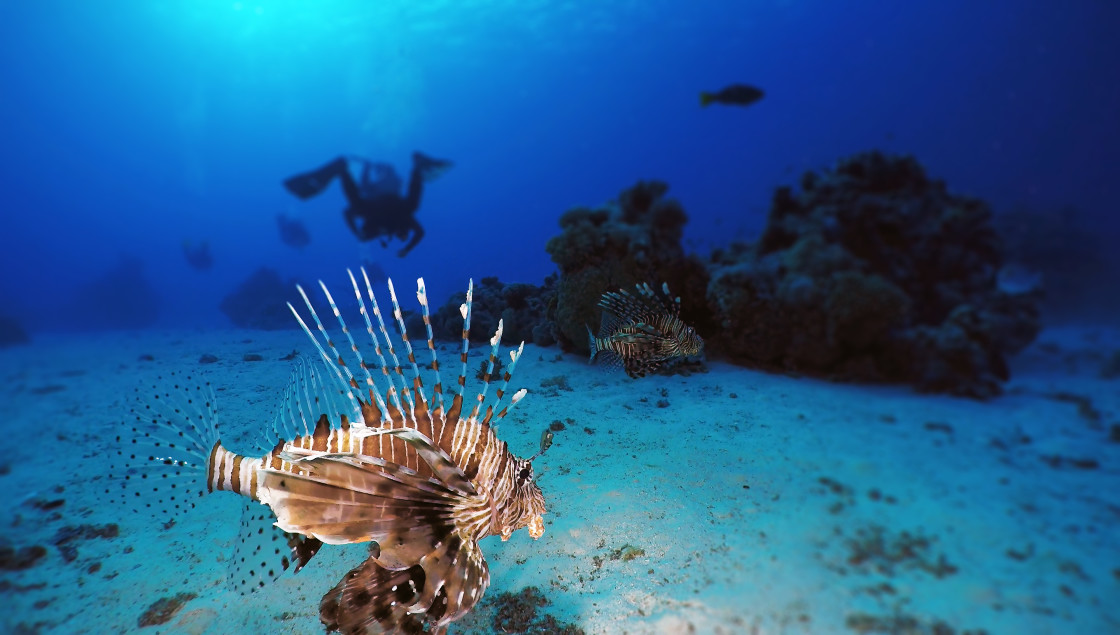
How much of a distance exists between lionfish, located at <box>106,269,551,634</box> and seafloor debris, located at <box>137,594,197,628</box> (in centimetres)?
50

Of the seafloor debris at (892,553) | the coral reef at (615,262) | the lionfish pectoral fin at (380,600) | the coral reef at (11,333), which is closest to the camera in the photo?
the lionfish pectoral fin at (380,600)

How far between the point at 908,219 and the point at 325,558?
793cm

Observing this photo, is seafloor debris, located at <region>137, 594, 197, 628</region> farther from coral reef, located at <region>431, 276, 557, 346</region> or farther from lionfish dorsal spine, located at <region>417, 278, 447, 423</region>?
coral reef, located at <region>431, 276, 557, 346</region>

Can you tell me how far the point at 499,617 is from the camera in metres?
1.97

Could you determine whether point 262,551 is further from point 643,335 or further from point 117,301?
point 117,301

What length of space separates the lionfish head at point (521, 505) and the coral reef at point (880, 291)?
170 inches

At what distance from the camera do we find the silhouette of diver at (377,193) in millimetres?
8609

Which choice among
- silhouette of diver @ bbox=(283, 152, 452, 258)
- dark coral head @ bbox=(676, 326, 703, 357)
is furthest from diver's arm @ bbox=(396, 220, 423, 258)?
dark coral head @ bbox=(676, 326, 703, 357)

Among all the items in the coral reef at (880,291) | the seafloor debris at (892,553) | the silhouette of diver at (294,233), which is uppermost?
the silhouette of diver at (294,233)

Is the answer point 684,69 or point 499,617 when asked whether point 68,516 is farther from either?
point 684,69

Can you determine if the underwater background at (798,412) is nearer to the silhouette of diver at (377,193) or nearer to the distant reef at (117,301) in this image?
the silhouette of diver at (377,193)

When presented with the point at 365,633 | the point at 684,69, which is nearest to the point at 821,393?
the point at 365,633

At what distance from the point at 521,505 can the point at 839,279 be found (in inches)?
206

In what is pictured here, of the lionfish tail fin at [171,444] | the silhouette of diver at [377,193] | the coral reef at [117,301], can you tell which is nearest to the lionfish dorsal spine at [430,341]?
the lionfish tail fin at [171,444]
